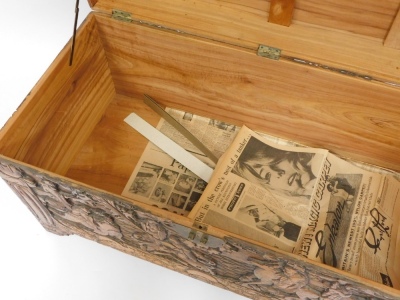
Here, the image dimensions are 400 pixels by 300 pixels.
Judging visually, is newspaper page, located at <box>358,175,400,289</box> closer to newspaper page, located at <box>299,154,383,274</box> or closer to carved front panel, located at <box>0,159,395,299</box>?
newspaper page, located at <box>299,154,383,274</box>

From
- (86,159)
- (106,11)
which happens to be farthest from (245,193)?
(106,11)

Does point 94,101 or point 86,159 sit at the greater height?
point 94,101

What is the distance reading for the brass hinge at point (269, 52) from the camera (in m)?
0.90

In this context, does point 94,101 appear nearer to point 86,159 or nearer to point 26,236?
point 86,159

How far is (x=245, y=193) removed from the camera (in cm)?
101

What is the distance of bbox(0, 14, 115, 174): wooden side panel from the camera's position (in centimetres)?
85

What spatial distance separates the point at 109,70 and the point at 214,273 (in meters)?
0.59

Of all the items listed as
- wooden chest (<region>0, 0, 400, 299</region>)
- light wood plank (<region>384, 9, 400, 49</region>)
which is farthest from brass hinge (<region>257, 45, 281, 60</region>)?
light wood plank (<region>384, 9, 400, 49</region>)

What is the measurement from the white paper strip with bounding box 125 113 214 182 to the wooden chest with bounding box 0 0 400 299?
0.9 inches

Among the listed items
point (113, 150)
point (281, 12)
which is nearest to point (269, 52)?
point (281, 12)

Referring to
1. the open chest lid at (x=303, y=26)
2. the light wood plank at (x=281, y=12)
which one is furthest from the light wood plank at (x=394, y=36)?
the light wood plank at (x=281, y=12)

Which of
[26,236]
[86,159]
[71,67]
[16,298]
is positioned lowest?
[16,298]

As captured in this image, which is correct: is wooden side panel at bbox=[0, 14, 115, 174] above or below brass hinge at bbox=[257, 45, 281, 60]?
below

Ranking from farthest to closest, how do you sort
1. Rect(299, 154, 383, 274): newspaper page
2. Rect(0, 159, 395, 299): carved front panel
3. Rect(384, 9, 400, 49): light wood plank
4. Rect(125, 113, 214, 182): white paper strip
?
Rect(125, 113, 214, 182): white paper strip
Rect(299, 154, 383, 274): newspaper page
Rect(384, 9, 400, 49): light wood plank
Rect(0, 159, 395, 299): carved front panel
